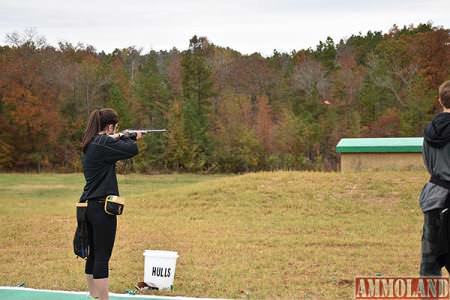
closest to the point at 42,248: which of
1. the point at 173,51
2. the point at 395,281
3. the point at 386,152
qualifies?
the point at 395,281

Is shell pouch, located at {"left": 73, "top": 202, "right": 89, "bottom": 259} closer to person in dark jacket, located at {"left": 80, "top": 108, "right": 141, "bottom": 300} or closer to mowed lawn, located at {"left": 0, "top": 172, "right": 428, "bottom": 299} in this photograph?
person in dark jacket, located at {"left": 80, "top": 108, "right": 141, "bottom": 300}

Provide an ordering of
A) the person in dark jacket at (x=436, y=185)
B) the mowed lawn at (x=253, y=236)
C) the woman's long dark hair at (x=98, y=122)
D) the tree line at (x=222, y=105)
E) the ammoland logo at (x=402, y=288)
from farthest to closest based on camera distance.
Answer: the tree line at (x=222, y=105) < the mowed lawn at (x=253, y=236) < the woman's long dark hair at (x=98, y=122) < the ammoland logo at (x=402, y=288) < the person in dark jacket at (x=436, y=185)

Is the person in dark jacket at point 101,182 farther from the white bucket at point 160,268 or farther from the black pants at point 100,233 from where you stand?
the white bucket at point 160,268

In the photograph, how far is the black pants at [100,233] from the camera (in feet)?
12.9

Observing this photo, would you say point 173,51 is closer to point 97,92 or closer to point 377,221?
point 97,92

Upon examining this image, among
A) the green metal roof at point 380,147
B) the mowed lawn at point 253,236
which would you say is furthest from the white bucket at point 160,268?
the green metal roof at point 380,147

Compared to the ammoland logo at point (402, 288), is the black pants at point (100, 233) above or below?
above

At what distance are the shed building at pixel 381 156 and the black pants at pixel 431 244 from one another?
1104 centimetres

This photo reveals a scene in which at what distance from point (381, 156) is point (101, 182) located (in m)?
11.4

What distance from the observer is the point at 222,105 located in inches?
1630

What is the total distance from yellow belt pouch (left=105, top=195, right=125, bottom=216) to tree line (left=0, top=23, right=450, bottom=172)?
3148 centimetres

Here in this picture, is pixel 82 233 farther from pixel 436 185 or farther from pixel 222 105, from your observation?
pixel 222 105

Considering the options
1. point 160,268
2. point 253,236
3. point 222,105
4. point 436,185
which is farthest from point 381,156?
point 222,105

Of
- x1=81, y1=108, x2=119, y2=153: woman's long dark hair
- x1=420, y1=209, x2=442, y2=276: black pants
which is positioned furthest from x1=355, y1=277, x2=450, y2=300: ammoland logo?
x1=81, y1=108, x2=119, y2=153: woman's long dark hair
